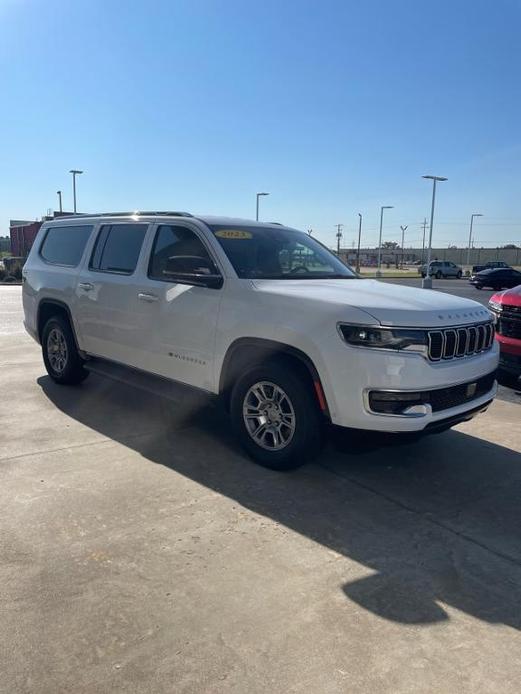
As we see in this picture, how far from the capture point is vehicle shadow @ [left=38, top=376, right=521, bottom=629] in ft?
9.52

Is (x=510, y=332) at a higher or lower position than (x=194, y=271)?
lower

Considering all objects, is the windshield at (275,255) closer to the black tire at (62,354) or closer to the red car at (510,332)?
the red car at (510,332)

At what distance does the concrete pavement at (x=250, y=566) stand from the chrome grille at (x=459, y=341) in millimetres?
813

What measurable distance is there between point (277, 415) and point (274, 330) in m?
0.65

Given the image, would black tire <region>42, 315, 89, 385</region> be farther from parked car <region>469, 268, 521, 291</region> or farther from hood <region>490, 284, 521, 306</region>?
parked car <region>469, 268, 521, 291</region>

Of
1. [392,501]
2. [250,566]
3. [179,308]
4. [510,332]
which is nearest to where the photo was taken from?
[250,566]

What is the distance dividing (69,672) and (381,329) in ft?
8.30

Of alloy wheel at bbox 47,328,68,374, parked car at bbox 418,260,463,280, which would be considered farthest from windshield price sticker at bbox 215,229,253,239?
parked car at bbox 418,260,463,280

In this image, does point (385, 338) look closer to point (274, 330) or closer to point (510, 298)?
point (274, 330)

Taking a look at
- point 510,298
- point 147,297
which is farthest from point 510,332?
point 147,297

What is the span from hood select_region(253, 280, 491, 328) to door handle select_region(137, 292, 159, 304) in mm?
1072

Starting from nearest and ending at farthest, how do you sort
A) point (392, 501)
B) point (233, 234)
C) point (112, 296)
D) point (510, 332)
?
point (392, 501) < point (233, 234) < point (112, 296) < point (510, 332)

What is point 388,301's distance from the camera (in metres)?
4.03

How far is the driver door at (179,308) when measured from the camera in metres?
4.68
